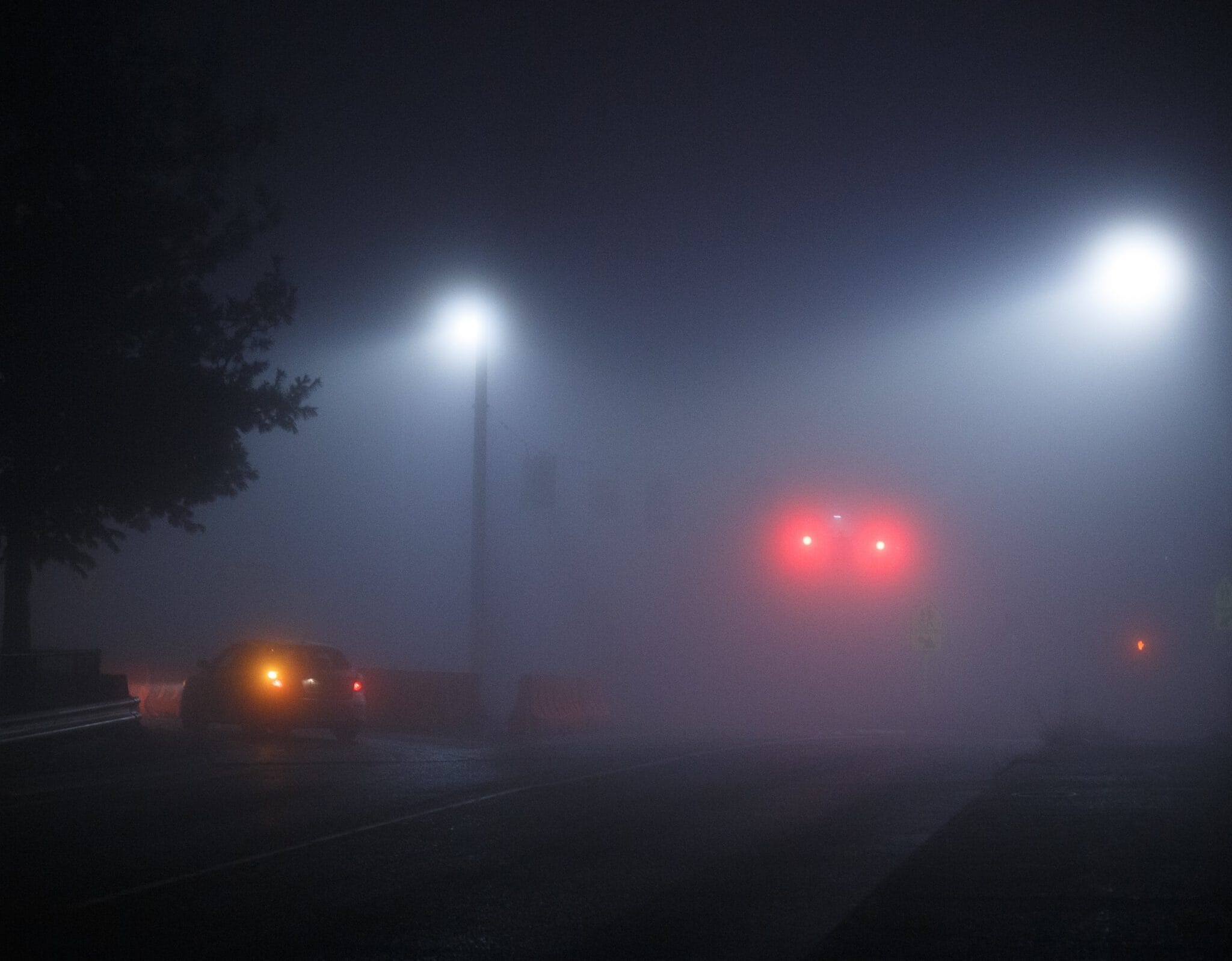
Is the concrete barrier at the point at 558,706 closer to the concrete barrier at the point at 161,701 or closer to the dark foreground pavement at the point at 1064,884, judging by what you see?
the concrete barrier at the point at 161,701

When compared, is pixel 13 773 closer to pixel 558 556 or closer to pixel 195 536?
pixel 195 536

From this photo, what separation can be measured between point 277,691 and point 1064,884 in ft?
49.9

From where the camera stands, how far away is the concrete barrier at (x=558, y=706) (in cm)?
2644

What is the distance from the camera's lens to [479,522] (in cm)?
2416

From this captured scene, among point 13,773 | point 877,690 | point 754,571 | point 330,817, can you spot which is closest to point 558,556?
point 754,571

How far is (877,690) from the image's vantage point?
174ft

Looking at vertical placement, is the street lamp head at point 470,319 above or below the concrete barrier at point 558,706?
above

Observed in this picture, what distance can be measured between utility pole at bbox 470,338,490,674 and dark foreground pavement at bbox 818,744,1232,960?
1274cm

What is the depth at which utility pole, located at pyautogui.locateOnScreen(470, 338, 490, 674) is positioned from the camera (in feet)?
79.3

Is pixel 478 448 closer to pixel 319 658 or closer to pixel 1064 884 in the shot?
pixel 319 658

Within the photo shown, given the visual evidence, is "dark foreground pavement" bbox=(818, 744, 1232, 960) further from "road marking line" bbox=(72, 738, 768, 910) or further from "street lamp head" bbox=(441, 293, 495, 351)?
"street lamp head" bbox=(441, 293, 495, 351)

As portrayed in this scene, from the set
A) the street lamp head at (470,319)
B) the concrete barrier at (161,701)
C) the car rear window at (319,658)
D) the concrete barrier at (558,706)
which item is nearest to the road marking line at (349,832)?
the car rear window at (319,658)

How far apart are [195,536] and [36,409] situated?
3515cm

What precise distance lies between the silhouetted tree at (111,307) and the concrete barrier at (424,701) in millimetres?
5858
